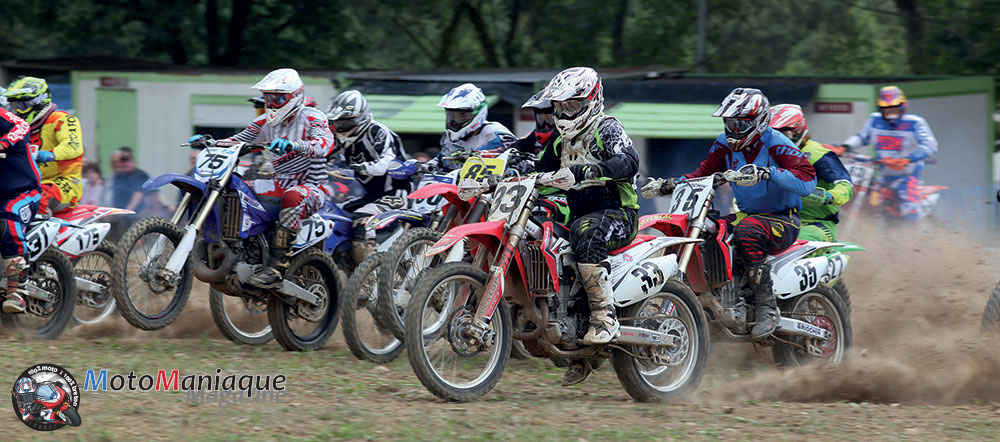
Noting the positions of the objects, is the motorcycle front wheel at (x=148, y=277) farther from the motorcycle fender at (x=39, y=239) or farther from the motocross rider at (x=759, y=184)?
the motocross rider at (x=759, y=184)

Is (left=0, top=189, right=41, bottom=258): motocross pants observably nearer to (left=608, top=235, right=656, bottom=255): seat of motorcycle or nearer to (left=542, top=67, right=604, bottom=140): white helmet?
(left=542, top=67, right=604, bottom=140): white helmet

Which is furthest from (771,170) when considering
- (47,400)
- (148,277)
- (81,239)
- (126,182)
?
(126,182)

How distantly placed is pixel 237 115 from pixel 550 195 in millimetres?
9463

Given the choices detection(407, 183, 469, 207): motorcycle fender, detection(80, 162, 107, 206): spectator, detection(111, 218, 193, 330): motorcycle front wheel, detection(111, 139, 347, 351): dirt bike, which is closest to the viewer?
detection(407, 183, 469, 207): motorcycle fender

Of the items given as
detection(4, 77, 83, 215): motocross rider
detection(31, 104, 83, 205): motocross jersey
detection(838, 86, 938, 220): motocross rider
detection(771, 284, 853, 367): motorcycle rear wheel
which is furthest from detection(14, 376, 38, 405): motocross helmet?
detection(838, 86, 938, 220): motocross rider

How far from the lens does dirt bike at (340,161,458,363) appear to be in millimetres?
8219

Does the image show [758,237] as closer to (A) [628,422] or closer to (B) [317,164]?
(A) [628,422]

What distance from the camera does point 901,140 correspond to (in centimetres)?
1388

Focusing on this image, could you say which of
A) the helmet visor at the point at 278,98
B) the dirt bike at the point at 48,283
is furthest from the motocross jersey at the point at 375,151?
the dirt bike at the point at 48,283

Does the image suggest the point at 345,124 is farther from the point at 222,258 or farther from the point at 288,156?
the point at 222,258

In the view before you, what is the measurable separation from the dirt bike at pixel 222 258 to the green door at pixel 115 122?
737 cm

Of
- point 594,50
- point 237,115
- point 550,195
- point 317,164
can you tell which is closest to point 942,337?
point 550,195

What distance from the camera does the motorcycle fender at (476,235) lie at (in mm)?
6270

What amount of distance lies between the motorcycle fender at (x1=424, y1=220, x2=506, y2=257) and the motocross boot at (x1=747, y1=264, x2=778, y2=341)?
2.37m
